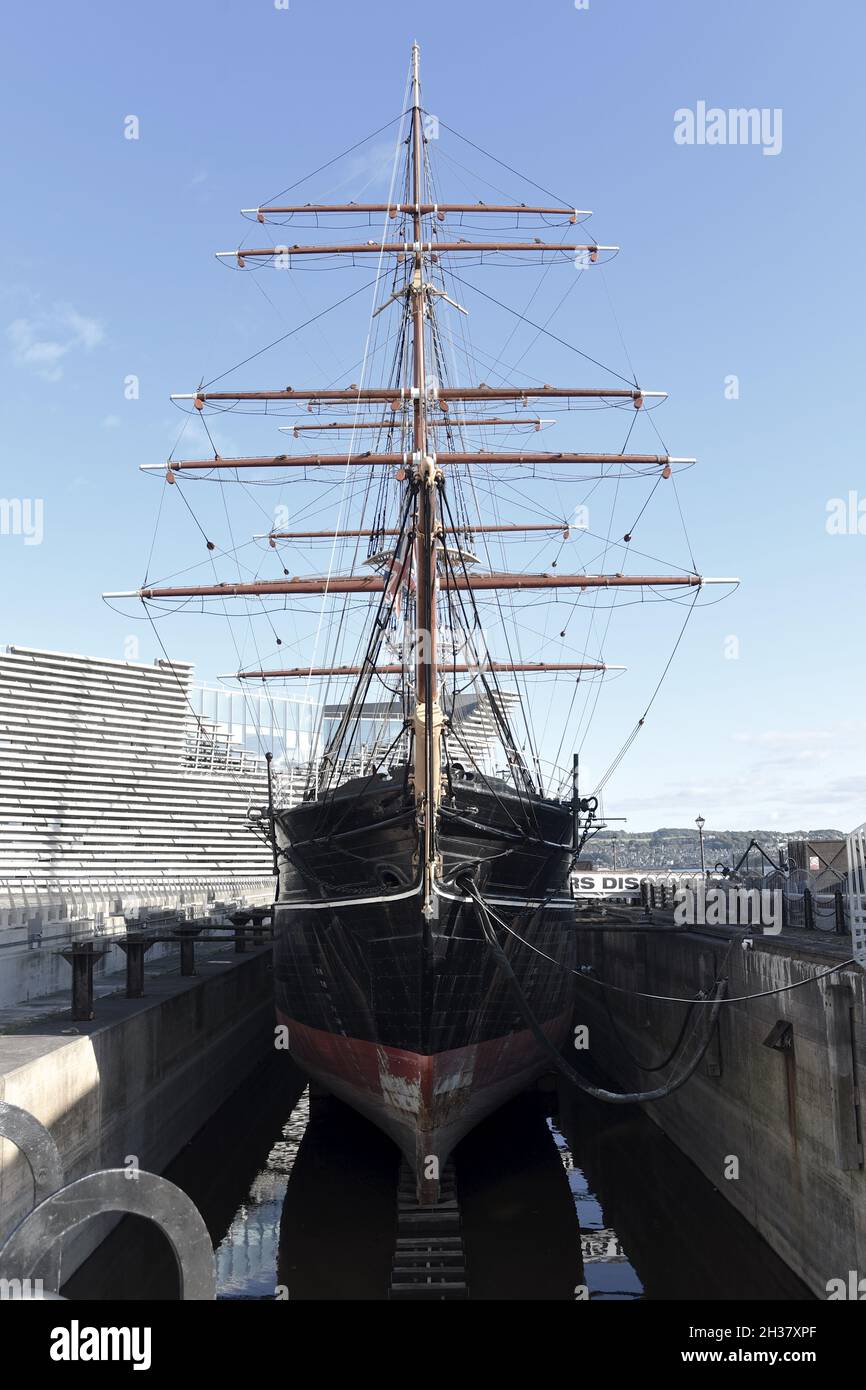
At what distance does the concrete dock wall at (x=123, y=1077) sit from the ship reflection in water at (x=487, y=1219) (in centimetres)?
85

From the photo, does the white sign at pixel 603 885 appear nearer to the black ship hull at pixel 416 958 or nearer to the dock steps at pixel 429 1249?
the black ship hull at pixel 416 958

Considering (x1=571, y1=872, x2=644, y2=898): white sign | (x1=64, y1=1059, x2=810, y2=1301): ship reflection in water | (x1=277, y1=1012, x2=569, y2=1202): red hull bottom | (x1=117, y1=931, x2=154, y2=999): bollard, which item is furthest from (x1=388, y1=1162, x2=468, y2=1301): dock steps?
(x1=571, y1=872, x2=644, y2=898): white sign

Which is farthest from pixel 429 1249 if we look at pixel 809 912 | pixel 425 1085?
pixel 809 912

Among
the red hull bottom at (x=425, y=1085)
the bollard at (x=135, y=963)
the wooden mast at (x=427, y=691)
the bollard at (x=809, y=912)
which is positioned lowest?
the red hull bottom at (x=425, y=1085)

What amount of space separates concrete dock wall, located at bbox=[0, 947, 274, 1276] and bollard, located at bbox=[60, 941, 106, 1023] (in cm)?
26

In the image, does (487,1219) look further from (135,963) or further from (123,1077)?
(135,963)

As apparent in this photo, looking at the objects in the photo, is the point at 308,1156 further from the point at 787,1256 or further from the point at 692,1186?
the point at 787,1256

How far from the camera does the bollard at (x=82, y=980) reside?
14.4 meters

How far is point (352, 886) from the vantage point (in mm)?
15297

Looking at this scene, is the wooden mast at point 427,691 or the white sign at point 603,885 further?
the white sign at point 603,885

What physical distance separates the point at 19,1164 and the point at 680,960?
486 inches

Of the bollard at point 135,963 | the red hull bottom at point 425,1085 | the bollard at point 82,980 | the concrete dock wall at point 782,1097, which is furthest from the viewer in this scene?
the bollard at point 135,963

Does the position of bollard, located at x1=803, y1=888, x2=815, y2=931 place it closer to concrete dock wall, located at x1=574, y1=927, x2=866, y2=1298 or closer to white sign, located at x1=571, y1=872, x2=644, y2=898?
concrete dock wall, located at x1=574, y1=927, x2=866, y2=1298

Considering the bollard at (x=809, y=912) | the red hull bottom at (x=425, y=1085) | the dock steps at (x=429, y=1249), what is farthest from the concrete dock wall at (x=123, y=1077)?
the bollard at (x=809, y=912)
